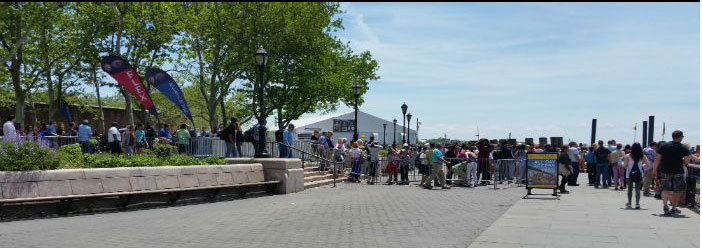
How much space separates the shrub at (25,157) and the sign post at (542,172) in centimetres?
1172

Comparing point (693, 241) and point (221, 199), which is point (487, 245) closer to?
point (693, 241)

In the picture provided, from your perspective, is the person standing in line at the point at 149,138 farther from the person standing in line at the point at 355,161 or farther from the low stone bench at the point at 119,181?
the person standing in line at the point at 355,161

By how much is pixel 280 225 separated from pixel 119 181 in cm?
445

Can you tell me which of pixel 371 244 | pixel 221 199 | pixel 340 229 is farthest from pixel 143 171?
pixel 371 244

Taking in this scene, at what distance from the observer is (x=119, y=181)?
12.7 metres

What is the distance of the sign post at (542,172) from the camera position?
16.6m

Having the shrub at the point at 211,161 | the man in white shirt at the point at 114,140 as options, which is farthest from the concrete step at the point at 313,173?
the man in white shirt at the point at 114,140

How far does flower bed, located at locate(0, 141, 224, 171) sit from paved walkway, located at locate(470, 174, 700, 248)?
8.42 meters

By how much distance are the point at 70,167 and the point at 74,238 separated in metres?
4.85

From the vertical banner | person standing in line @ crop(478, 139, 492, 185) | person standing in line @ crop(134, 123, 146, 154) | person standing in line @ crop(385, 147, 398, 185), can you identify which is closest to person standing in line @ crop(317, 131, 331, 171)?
person standing in line @ crop(385, 147, 398, 185)

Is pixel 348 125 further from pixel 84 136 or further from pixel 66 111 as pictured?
pixel 84 136

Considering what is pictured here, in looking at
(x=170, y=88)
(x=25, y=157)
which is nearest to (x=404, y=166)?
(x=170, y=88)

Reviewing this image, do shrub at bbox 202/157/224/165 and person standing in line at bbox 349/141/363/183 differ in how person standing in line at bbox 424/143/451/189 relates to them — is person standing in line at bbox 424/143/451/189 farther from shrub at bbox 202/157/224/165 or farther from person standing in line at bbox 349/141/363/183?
shrub at bbox 202/157/224/165

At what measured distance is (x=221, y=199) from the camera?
1545 centimetres
